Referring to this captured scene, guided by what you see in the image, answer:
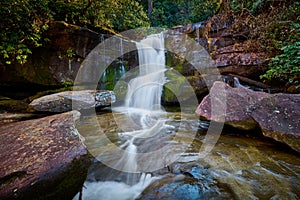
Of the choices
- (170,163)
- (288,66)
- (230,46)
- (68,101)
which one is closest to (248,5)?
(230,46)

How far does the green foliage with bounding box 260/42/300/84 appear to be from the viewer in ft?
14.6

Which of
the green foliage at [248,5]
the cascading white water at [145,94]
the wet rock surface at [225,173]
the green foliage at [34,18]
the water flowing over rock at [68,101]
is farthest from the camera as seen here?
the green foliage at [248,5]

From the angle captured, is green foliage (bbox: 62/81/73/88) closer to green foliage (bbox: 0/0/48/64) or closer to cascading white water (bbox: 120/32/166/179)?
green foliage (bbox: 0/0/48/64)

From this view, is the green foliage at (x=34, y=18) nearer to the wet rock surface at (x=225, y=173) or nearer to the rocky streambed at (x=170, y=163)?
the rocky streambed at (x=170, y=163)

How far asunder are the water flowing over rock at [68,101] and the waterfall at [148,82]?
204 centimetres

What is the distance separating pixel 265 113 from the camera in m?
2.80

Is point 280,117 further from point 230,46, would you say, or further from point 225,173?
point 230,46

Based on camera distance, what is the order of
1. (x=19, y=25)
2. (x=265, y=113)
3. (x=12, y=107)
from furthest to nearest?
(x=19, y=25) → (x=12, y=107) → (x=265, y=113)

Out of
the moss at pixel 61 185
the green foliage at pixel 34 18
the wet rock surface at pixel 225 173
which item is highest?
the green foliage at pixel 34 18

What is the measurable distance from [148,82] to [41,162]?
6.00 m

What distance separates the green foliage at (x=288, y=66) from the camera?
4.44 metres

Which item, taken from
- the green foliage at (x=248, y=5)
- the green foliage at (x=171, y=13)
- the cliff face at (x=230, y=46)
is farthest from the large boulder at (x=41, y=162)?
the green foliage at (x=171, y=13)

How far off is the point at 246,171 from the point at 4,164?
2.63 metres

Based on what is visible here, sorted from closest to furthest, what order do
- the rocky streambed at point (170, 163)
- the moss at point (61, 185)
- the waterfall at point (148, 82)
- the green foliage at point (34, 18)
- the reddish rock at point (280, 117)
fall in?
the moss at point (61, 185) → the rocky streambed at point (170, 163) → the reddish rock at point (280, 117) → the green foliage at point (34, 18) → the waterfall at point (148, 82)
